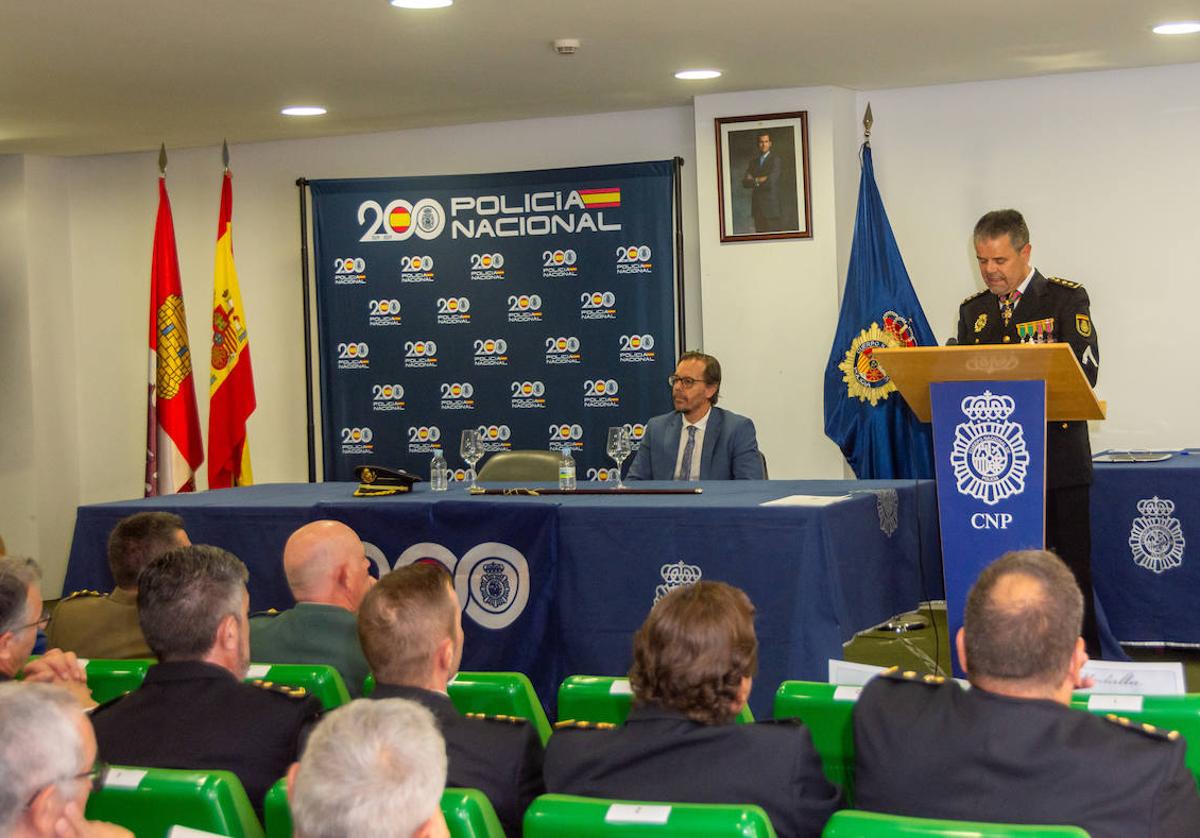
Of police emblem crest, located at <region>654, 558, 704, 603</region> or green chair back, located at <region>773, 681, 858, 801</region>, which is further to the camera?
police emblem crest, located at <region>654, 558, 704, 603</region>

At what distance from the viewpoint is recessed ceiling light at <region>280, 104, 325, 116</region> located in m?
7.37

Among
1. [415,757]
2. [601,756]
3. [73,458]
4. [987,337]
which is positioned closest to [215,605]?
[601,756]

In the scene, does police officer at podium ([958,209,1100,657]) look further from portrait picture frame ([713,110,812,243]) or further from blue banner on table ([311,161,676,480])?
blue banner on table ([311,161,676,480])

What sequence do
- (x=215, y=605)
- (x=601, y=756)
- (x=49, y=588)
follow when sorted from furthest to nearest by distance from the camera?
(x=49, y=588)
(x=215, y=605)
(x=601, y=756)

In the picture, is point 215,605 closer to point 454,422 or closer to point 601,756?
point 601,756

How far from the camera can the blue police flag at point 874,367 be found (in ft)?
23.0

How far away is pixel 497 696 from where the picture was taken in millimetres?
2717

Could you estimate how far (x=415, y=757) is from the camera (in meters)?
1.59

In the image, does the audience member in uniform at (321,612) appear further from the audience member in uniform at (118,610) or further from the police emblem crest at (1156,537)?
the police emblem crest at (1156,537)

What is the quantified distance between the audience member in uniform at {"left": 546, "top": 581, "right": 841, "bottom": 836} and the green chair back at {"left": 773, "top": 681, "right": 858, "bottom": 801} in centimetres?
16

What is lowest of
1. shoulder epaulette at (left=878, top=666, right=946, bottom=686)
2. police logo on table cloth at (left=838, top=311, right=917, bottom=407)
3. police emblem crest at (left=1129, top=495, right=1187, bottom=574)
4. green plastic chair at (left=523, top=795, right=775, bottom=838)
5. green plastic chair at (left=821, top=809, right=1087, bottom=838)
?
police emblem crest at (left=1129, top=495, right=1187, bottom=574)

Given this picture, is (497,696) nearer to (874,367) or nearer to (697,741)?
(697,741)

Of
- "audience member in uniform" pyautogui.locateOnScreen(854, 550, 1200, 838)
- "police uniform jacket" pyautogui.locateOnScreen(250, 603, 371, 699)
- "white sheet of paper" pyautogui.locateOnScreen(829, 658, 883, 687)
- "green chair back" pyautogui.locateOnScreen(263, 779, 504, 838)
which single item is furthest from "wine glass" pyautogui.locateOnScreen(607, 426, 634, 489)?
"green chair back" pyautogui.locateOnScreen(263, 779, 504, 838)

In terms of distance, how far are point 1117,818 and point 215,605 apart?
5.58 ft
